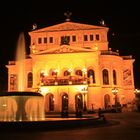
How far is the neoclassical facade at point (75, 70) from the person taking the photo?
54.9 meters

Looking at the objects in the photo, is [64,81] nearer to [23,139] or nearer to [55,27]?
[55,27]

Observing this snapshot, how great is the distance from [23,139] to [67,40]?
48.7 m

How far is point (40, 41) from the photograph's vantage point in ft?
216

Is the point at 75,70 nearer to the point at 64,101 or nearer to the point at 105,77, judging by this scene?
the point at 64,101

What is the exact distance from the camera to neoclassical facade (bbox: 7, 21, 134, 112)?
54906mm

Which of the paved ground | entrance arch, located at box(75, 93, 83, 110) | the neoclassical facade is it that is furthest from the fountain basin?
entrance arch, located at box(75, 93, 83, 110)

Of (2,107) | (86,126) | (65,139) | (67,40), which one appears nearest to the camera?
(65,139)

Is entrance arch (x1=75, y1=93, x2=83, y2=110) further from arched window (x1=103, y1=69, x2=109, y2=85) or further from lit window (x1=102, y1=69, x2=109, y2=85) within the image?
lit window (x1=102, y1=69, x2=109, y2=85)

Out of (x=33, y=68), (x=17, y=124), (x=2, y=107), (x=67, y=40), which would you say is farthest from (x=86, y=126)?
(x=67, y=40)

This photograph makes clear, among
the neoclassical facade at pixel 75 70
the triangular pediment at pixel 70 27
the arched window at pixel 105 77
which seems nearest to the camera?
the neoclassical facade at pixel 75 70

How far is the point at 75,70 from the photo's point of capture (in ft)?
189

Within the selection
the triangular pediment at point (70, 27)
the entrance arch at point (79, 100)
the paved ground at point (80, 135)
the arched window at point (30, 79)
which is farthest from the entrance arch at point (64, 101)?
the paved ground at point (80, 135)

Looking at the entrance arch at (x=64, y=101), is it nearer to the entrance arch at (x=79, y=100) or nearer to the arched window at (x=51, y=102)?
the entrance arch at (x=79, y=100)

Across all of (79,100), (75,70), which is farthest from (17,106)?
(75,70)
